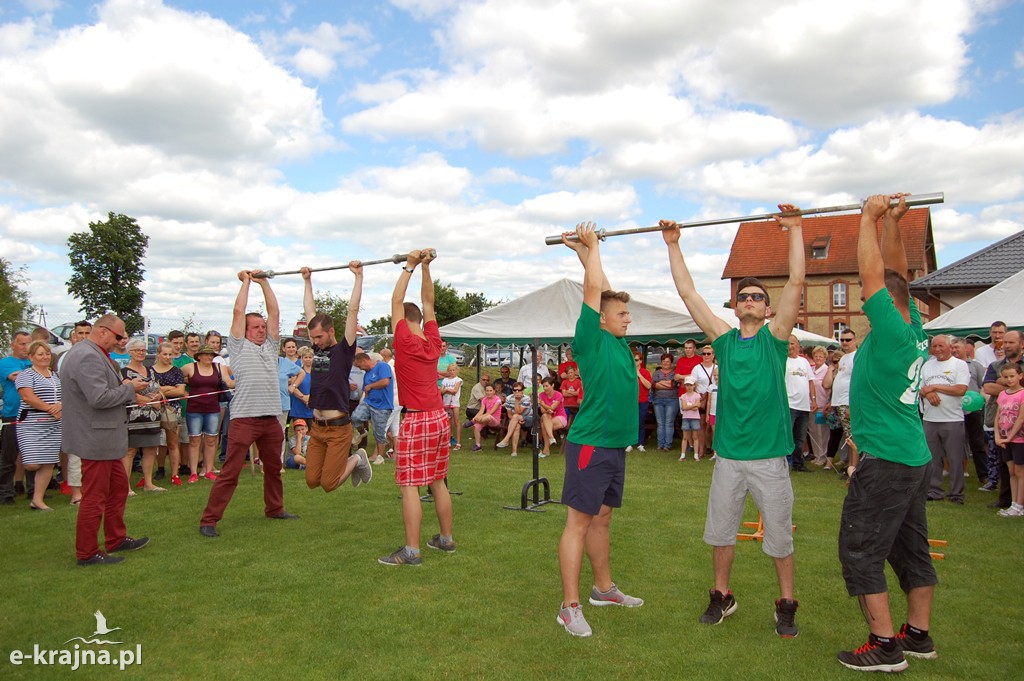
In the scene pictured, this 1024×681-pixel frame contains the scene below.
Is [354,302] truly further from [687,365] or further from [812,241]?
[812,241]

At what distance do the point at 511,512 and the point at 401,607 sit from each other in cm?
301

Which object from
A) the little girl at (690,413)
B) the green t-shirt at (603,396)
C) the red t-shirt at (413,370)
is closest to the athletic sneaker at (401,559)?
the red t-shirt at (413,370)

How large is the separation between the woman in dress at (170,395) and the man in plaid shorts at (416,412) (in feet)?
17.1

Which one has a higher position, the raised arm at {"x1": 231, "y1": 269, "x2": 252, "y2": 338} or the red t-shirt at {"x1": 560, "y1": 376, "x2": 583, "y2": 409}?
the raised arm at {"x1": 231, "y1": 269, "x2": 252, "y2": 338}

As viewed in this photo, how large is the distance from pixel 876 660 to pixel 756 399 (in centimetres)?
144

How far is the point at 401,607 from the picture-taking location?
481 centimetres

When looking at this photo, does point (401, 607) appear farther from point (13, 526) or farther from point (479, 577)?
point (13, 526)

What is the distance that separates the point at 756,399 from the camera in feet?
13.7

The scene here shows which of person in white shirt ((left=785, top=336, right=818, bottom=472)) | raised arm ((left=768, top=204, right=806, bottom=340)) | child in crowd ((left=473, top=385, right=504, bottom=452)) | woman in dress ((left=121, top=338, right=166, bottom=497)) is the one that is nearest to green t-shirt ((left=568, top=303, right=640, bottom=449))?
raised arm ((left=768, top=204, right=806, bottom=340))

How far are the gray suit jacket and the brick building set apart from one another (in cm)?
4306

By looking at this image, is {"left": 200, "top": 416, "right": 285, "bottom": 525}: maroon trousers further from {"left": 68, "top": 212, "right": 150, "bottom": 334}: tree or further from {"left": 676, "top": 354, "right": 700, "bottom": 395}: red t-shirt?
{"left": 68, "top": 212, "right": 150, "bottom": 334}: tree

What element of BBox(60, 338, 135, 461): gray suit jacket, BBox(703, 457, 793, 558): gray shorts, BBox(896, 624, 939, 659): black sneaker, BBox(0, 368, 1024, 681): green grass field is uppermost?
BBox(60, 338, 135, 461): gray suit jacket

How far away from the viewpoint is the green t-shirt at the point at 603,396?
14.4 feet

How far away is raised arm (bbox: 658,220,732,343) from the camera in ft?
14.3
